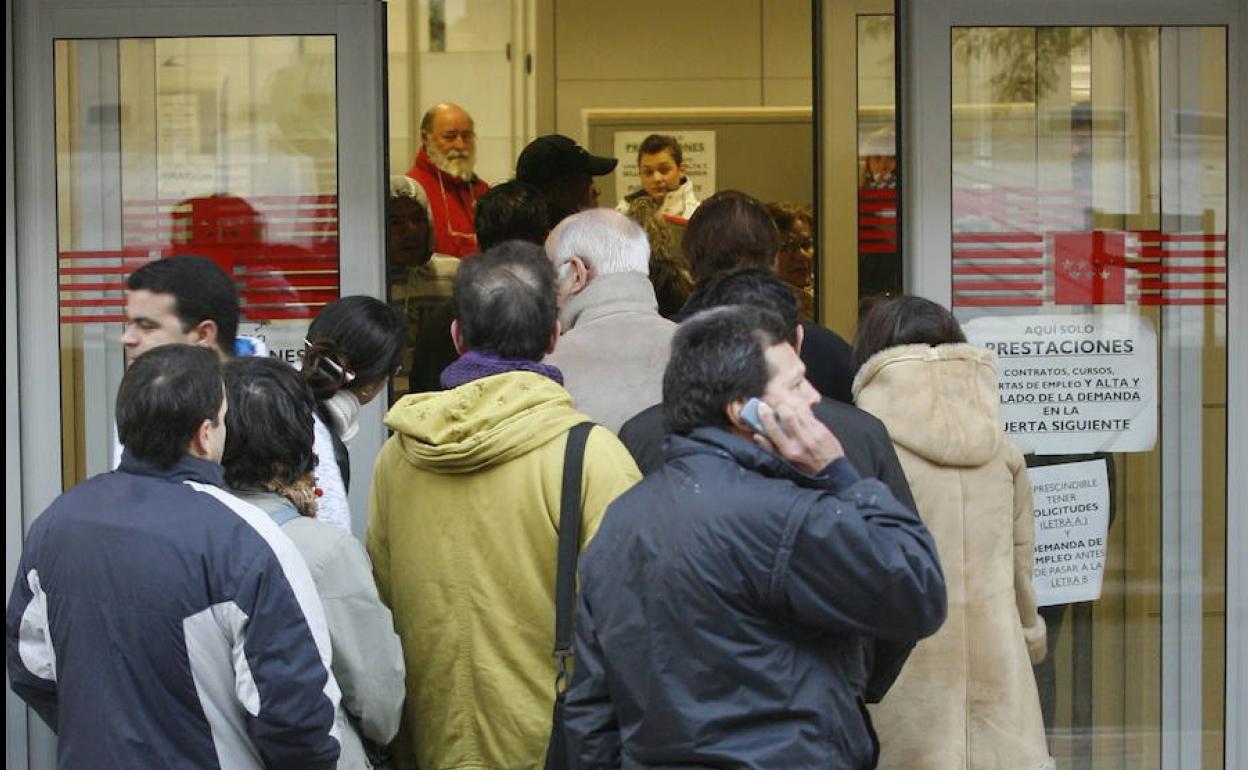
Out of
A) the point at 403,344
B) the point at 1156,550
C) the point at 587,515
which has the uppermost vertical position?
the point at 403,344

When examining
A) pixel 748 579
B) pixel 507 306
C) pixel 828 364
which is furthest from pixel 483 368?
pixel 828 364

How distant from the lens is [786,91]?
1103 centimetres

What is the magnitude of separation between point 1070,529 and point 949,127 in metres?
1.28

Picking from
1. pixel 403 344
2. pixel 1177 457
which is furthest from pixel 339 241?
pixel 1177 457

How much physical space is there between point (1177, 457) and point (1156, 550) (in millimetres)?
295

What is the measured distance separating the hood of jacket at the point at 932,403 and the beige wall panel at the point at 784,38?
6631 mm

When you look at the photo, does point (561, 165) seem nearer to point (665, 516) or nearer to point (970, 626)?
point (970, 626)

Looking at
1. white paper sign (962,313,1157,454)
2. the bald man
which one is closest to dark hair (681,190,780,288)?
white paper sign (962,313,1157,454)

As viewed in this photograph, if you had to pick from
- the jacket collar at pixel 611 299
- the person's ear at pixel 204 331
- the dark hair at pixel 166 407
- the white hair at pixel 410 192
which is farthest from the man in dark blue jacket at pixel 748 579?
the white hair at pixel 410 192

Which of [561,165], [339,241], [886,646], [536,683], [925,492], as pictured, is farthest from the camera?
[561,165]

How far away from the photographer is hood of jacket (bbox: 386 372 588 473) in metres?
4.04

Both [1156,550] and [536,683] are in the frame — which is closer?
[536,683]

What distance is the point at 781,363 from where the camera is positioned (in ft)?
11.3

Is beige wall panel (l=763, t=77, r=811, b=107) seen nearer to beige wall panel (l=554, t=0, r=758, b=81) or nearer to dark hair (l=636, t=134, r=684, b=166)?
beige wall panel (l=554, t=0, r=758, b=81)
